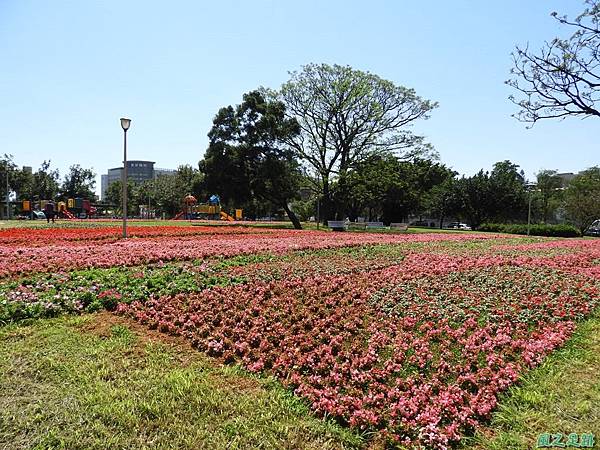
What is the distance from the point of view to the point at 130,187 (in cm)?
7281

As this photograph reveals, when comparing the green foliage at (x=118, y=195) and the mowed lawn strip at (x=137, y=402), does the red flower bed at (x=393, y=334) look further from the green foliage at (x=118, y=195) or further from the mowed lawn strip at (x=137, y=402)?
the green foliage at (x=118, y=195)

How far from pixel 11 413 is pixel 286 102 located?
3331cm

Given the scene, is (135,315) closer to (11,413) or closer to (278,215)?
(11,413)

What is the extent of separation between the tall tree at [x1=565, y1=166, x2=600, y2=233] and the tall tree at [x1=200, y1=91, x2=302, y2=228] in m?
25.7

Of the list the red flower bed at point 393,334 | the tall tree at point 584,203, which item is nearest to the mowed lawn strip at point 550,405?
the red flower bed at point 393,334

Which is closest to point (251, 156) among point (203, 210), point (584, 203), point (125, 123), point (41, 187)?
point (125, 123)

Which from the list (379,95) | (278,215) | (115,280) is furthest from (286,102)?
(278,215)

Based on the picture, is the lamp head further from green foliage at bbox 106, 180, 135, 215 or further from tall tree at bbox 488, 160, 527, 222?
green foliage at bbox 106, 180, 135, 215

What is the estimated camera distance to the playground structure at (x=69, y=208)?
4250 centimetres

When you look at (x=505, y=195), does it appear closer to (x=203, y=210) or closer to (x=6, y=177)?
(x=203, y=210)

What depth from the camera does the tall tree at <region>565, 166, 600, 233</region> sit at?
3709 centimetres

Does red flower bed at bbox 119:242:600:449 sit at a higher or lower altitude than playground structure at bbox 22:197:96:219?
lower

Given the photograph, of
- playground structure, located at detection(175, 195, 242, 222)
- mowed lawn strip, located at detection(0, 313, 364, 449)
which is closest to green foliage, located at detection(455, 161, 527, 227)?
playground structure, located at detection(175, 195, 242, 222)

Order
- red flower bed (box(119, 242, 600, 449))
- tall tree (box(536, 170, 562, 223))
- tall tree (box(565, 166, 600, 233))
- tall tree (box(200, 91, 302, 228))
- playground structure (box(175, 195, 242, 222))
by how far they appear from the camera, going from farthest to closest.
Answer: tall tree (box(536, 170, 562, 223)) < playground structure (box(175, 195, 242, 222)) < tall tree (box(565, 166, 600, 233)) < tall tree (box(200, 91, 302, 228)) < red flower bed (box(119, 242, 600, 449))
